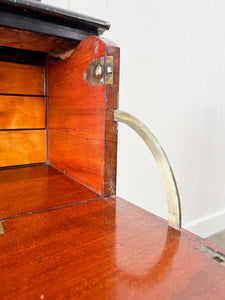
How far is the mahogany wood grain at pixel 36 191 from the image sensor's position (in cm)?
57

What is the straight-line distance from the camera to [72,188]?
2.28ft

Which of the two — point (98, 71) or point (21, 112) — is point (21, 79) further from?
point (98, 71)

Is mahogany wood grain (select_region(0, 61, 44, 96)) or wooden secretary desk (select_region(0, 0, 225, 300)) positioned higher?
mahogany wood grain (select_region(0, 61, 44, 96))

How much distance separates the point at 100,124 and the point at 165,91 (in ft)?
3.30

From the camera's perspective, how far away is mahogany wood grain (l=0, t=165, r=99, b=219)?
22.3 inches

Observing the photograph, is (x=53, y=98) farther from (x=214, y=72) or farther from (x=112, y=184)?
(x=214, y=72)

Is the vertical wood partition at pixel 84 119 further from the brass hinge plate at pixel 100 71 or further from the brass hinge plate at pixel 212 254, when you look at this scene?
the brass hinge plate at pixel 212 254

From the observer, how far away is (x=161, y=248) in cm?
41

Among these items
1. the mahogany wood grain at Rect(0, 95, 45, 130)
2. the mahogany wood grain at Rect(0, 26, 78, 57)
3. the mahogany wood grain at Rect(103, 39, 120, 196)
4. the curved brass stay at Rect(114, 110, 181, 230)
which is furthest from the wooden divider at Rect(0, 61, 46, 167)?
the curved brass stay at Rect(114, 110, 181, 230)

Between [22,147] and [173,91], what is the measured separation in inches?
41.0

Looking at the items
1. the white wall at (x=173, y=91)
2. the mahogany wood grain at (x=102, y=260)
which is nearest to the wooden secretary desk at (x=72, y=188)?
the mahogany wood grain at (x=102, y=260)

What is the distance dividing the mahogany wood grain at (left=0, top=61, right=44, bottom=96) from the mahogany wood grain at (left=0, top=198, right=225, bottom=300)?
59 cm

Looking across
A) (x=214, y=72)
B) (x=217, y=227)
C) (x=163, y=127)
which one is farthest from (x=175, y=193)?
(x=217, y=227)

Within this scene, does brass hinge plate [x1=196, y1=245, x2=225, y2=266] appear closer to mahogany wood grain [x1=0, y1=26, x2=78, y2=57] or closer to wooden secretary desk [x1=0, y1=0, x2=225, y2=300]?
wooden secretary desk [x1=0, y1=0, x2=225, y2=300]
